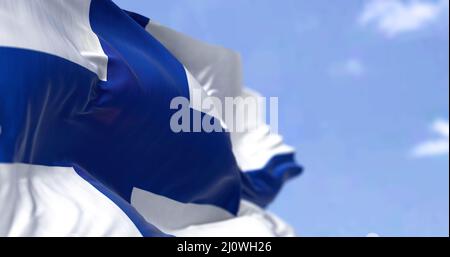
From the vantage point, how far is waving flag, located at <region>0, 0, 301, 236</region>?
2555 mm

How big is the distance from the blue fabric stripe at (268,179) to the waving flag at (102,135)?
3.24ft

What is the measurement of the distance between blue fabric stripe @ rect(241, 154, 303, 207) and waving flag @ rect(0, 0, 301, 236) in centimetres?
99

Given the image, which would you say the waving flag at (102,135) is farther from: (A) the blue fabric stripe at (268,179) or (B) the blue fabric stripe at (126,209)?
(A) the blue fabric stripe at (268,179)

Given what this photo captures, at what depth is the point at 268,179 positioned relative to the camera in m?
6.70

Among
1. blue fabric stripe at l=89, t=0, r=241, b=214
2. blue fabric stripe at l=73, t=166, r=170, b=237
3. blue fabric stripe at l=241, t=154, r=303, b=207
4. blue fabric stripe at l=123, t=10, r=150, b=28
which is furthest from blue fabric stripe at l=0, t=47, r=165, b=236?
blue fabric stripe at l=241, t=154, r=303, b=207

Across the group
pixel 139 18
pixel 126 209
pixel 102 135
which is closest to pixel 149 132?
pixel 102 135

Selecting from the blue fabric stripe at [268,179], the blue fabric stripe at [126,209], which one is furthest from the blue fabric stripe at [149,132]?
the blue fabric stripe at [268,179]

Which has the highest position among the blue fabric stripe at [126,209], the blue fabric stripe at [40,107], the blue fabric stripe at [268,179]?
the blue fabric stripe at [268,179]

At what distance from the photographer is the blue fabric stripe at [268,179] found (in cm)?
632

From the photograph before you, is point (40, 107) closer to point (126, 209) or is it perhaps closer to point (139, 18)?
point (126, 209)

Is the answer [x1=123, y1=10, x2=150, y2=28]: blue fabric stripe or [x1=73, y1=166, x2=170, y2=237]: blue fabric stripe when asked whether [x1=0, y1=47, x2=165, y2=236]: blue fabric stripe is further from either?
[x1=123, y1=10, x2=150, y2=28]: blue fabric stripe

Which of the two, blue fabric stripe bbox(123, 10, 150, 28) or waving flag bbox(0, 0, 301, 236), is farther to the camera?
blue fabric stripe bbox(123, 10, 150, 28)

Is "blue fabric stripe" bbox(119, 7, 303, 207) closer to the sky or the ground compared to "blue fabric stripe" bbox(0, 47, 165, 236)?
closer to the sky
